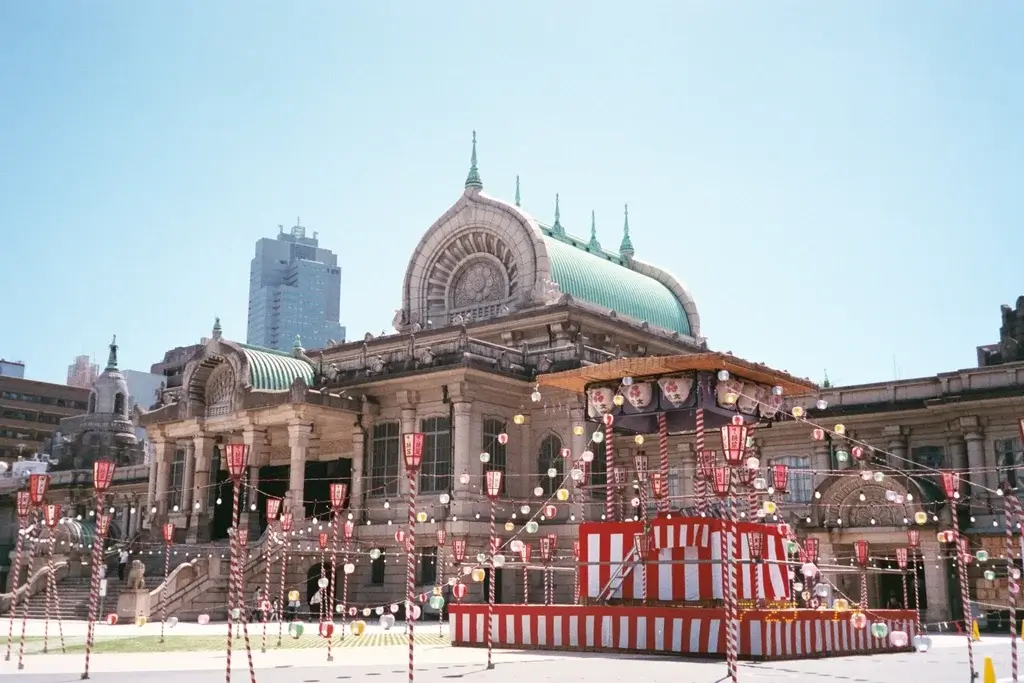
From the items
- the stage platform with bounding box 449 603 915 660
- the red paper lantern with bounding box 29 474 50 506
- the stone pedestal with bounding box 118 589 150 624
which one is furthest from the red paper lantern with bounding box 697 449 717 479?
the stone pedestal with bounding box 118 589 150 624

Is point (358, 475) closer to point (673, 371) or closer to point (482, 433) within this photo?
point (482, 433)

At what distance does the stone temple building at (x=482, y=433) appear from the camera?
4162 centimetres

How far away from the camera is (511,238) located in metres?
52.7

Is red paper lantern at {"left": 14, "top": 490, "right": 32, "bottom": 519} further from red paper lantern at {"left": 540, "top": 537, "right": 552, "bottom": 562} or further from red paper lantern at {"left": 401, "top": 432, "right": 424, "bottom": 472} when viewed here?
red paper lantern at {"left": 540, "top": 537, "right": 552, "bottom": 562}

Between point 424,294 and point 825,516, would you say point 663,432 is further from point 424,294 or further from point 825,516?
point 424,294

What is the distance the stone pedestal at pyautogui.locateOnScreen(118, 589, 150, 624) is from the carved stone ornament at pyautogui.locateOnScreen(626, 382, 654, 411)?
21.0 m

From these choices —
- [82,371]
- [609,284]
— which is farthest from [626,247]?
[82,371]

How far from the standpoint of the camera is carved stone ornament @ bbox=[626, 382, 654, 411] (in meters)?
29.2

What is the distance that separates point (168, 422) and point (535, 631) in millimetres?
30897

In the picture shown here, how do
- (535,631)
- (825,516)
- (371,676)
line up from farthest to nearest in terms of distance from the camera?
(825,516) → (535,631) → (371,676)

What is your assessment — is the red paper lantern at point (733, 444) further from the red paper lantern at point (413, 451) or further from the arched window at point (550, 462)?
the arched window at point (550, 462)

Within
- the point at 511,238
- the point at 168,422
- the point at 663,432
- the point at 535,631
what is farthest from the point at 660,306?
the point at 535,631

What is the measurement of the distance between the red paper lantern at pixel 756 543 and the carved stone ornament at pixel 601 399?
18.3 ft

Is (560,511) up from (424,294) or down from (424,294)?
down
